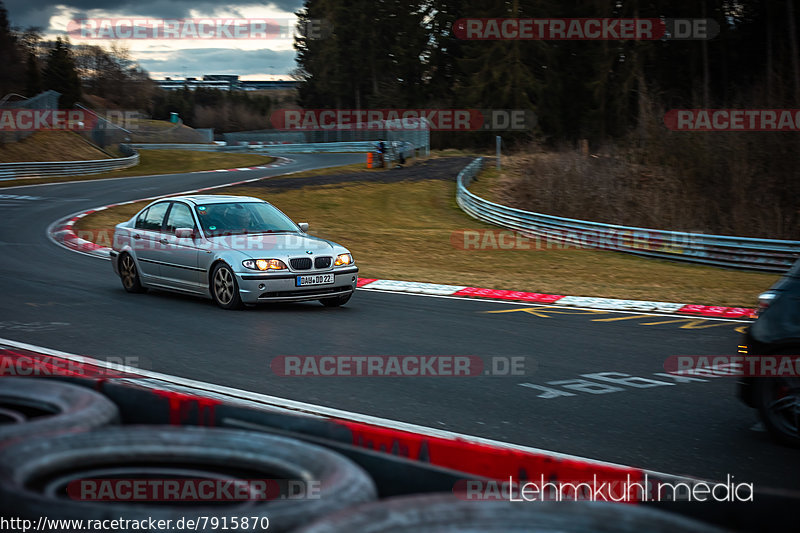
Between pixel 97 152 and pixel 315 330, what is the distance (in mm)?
46535

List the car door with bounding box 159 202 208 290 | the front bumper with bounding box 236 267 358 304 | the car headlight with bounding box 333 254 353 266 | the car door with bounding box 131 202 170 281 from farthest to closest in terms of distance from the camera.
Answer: the car door with bounding box 131 202 170 281 < the car door with bounding box 159 202 208 290 < the car headlight with bounding box 333 254 353 266 < the front bumper with bounding box 236 267 358 304

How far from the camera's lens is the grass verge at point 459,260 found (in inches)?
629

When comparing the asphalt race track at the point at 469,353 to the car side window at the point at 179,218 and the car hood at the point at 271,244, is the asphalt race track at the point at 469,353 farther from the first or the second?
the car side window at the point at 179,218

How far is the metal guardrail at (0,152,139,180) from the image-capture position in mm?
39281

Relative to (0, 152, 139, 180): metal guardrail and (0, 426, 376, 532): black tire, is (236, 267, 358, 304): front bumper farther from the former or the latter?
(0, 152, 139, 180): metal guardrail

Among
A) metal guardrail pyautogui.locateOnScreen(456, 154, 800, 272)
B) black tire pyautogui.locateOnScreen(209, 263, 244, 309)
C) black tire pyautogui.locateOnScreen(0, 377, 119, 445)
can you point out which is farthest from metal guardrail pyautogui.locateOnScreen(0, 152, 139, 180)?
black tire pyautogui.locateOnScreen(0, 377, 119, 445)

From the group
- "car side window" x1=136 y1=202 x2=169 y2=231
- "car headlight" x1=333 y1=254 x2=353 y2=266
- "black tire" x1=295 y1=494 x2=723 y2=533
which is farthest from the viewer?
"car side window" x1=136 y1=202 x2=169 y2=231

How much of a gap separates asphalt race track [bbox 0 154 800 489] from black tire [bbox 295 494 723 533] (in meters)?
1.09

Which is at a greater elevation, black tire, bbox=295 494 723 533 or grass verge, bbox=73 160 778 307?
black tire, bbox=295 494 723 533

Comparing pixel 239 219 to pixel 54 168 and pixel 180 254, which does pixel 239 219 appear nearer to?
pixel 180 254

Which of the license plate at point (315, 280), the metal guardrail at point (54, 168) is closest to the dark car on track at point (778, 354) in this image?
the license plate at point (315, 280)

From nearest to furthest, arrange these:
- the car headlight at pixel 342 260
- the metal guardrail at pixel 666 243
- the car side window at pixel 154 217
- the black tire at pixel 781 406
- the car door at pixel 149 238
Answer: the black tire at pixel 781 406, the car headlight at pixel 342 260, the car door at pixel 149 238, the car side window at pixel 154 217, the metal guardrail at pixel 666 243

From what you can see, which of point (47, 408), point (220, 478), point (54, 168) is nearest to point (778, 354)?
point (220, 478)

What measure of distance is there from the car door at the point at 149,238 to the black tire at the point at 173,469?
9.34 metres
